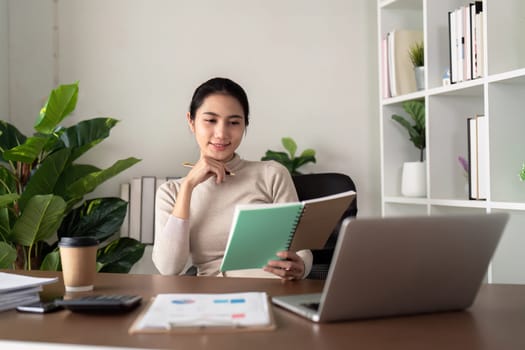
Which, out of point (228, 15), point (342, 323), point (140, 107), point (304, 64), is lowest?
point (342, 323)

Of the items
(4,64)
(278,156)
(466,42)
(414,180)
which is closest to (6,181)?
(4,64)

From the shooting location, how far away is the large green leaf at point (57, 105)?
2416mm

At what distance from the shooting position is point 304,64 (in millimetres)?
3209

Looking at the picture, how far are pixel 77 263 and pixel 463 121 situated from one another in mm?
1916

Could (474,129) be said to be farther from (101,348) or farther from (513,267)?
(101,348)

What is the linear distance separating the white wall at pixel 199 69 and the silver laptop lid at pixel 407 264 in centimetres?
223

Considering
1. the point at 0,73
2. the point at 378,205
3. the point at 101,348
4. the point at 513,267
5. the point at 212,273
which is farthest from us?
the point at 378,205

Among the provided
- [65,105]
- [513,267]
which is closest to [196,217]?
[65,105]

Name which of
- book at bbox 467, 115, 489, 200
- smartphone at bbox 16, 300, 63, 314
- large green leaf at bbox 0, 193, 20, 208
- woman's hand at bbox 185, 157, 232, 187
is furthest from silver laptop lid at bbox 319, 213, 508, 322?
large green leaf at bbox 0, 193, 20, 208

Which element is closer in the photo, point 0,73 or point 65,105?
point 65,105

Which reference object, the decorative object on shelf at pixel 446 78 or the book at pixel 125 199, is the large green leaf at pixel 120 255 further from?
the decorative object on shelf at pixel 446 78

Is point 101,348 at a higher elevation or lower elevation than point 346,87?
lower

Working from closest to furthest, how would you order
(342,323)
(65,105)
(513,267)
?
(342,323) → (513,267) → (65,105)

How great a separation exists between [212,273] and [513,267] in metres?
1.19
